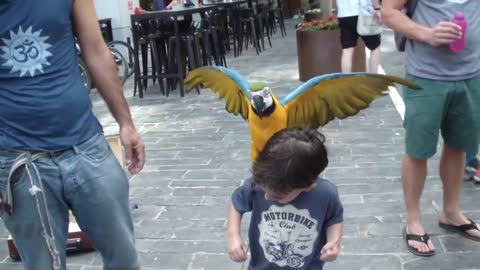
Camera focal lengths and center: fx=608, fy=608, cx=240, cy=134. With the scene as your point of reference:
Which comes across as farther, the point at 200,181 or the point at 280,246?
the point at 200,181

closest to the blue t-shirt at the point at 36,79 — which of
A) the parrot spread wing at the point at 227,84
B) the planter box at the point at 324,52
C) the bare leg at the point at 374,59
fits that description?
the parrot spread wing at the point at 227,84

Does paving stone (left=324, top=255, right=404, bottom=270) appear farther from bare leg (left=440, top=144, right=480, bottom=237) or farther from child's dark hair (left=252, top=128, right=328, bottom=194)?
child's dark hair (left=252, top=128, right=328, bottom=194)

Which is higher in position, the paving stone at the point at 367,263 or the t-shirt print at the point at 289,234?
the t-shirt print at the point at 289,234

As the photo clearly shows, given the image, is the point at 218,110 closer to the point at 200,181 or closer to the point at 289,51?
the point at 200,181

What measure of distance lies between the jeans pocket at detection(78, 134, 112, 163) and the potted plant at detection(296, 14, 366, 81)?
6076 mm

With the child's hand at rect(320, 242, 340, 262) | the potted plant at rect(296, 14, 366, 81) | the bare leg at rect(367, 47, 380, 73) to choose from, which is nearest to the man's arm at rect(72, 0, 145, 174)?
the child's hand at rect(320, 242, 340, 262)

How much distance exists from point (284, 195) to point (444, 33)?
138 centimetres

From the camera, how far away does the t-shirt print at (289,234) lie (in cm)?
210

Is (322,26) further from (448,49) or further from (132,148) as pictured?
(132,148)

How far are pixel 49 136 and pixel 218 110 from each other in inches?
202

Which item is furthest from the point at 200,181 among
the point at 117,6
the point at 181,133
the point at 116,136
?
the point at 117,6

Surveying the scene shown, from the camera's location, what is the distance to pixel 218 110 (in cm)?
714

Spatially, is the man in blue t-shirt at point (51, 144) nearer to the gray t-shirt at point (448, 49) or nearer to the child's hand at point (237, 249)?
the child's hand at point (237, 249)

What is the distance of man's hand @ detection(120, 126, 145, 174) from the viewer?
7.44 ft
